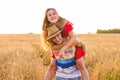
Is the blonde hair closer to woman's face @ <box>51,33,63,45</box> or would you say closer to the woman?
the woman

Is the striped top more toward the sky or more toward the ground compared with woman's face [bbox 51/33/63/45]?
more toward the ground

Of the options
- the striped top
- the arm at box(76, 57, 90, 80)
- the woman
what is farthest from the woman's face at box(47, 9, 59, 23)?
the arm at box(76, 57, 90, 80)

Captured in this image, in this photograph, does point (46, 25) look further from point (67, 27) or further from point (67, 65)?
point (67, 65)

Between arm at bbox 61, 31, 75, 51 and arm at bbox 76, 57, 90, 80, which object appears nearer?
arm at bbox 61, 31, 75, 51

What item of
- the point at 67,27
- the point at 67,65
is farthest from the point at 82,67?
the point at 67,27

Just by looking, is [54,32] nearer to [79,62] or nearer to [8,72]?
[79,62]

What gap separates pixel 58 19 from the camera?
437cm

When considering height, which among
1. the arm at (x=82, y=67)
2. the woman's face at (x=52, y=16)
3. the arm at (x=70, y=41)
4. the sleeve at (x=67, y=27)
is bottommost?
the arm at (x=82, y=67)

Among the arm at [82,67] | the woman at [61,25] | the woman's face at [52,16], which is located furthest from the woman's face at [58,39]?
the arm at [82,67]

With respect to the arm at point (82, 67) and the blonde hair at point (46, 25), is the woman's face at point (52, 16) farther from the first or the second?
the arm at point (82, 67)

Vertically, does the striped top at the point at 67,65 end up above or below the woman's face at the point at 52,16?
below

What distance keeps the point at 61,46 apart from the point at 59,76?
0.41 metres

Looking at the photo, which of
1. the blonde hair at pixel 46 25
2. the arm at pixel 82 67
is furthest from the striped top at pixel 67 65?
the blonde hair at pixel 46 25

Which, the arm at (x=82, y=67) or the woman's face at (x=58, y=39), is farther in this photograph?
the arm at (x=82, y=67)
